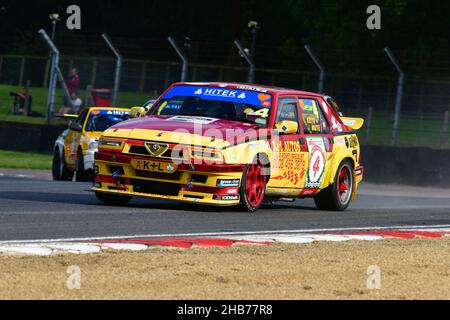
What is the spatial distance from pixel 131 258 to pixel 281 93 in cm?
558

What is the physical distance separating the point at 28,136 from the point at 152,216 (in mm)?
17870

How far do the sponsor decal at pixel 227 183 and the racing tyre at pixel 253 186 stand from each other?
76 mm

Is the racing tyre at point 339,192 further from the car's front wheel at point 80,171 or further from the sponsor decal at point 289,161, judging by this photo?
the car's front wheel at point 80,171

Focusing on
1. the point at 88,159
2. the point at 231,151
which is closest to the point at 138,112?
the point at 231,151

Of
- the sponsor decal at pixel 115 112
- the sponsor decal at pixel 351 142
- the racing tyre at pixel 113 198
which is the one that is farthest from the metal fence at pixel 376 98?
the racing tyre at pixel 113 198

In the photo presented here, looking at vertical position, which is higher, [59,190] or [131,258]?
[131,258]

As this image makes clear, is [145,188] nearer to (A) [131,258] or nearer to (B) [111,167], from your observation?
(B) [111,167]

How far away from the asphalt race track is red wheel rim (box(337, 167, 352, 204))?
0.60ft

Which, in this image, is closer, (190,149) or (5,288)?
(5,288)

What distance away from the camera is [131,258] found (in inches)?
352

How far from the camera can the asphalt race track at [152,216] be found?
10.7 metres

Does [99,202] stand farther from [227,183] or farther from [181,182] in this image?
[227,183]

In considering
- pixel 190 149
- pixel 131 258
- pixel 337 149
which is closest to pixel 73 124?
pixel 337 149

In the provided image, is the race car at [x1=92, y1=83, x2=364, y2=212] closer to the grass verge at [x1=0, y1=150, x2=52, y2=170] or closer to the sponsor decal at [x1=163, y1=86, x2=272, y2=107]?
the sponsor decal at [x1=163, y1=86, x2=272, y2=107]
